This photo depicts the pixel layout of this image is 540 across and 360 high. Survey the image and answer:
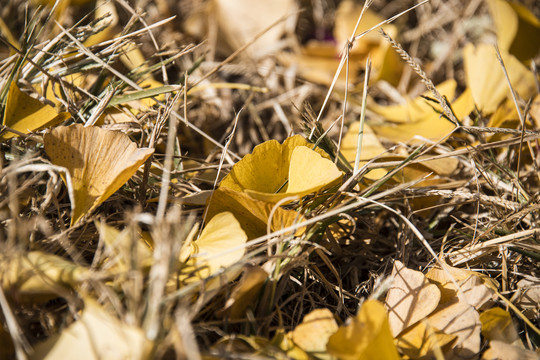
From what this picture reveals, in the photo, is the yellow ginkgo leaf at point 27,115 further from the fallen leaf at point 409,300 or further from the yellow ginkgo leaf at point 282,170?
the fallen leaf at point 409,300

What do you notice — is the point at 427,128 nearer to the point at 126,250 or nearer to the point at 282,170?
the point at 282,170

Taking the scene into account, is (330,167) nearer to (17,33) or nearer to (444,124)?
(444,124)

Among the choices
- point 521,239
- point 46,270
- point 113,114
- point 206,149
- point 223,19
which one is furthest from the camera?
point 223,19

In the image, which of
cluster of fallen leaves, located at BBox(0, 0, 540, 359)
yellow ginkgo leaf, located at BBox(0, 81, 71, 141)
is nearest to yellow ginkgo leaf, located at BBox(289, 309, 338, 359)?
cluster of fallen leaves, located at BBox(0, 0, 540, 359)

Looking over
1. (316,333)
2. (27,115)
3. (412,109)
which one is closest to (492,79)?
(412,109)

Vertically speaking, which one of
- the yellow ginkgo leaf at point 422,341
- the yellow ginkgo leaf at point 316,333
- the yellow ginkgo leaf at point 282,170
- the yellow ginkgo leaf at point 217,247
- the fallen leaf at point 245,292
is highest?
the yellow ginkgo leaf at point 282,170

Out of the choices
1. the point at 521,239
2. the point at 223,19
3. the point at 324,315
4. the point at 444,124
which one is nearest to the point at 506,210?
the point at 521,239

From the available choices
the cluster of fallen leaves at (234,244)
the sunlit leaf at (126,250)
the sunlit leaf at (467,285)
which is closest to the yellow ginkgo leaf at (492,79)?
the cluster of fallen leaves at (234,244)
